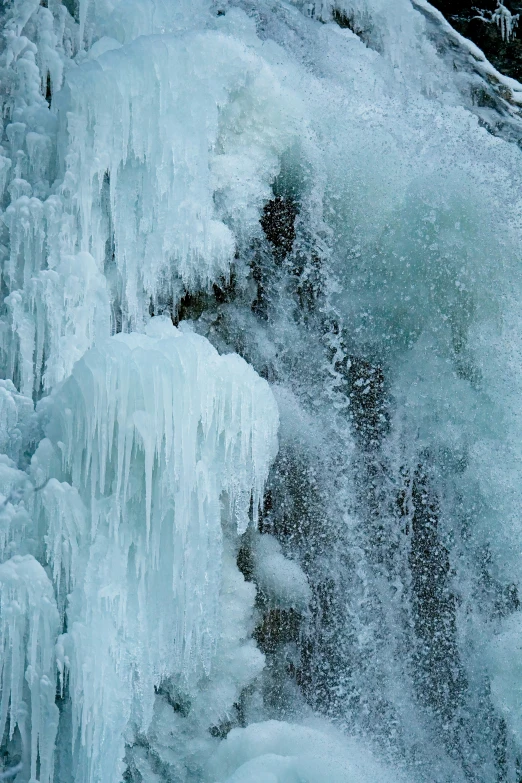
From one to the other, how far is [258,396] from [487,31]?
368cm

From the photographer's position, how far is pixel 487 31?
569 centimetres

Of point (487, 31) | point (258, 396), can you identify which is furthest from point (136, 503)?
point (487, 31)

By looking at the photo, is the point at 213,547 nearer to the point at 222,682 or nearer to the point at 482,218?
the point at 222,682

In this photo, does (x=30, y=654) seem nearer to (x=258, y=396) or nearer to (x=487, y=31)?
(x=258, y=396)

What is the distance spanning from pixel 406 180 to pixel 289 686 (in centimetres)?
283

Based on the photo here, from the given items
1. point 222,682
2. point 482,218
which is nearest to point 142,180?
point 482,218

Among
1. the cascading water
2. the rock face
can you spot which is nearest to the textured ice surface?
the cascading water

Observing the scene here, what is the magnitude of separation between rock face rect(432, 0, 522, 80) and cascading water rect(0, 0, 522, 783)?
0.41m

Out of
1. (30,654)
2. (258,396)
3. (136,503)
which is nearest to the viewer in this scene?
(30,654)

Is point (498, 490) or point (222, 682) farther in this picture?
point (498, 490)

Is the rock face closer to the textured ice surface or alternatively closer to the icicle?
the textured ice surface

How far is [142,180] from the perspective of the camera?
12.2 ft

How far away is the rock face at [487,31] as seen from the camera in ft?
18.5

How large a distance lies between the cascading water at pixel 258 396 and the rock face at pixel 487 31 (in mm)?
413
